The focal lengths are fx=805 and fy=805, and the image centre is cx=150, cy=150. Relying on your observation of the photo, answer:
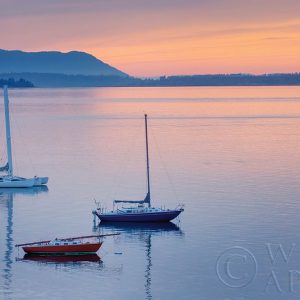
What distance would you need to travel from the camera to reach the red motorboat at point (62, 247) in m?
44.0

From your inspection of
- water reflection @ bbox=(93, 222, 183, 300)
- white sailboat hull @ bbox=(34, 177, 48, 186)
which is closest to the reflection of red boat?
water reflection @ bbox=(93, 222, 183, 300)

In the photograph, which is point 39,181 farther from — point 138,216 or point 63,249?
point 63,249

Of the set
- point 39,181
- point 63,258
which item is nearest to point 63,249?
point 63,258

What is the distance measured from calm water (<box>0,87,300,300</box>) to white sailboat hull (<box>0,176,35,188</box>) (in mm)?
953

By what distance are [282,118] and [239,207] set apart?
343 ft

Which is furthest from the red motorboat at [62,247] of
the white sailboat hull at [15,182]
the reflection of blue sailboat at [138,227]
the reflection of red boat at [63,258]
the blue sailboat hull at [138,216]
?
the white sailboat hull at [15,182]

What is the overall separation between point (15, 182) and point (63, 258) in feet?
80.9

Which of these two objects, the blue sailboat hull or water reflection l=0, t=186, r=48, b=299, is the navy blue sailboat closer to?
the blue sailboat hull

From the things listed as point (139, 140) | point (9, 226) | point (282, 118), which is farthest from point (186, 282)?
point (282, 118)

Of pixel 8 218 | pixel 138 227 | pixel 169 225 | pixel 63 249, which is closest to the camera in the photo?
pixel 63 249

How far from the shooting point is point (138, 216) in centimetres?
5197

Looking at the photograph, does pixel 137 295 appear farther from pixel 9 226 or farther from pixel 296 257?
pixel 9 226

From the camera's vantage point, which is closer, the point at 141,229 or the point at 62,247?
the point at 62,247

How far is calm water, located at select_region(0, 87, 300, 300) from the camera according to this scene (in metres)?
39.1
